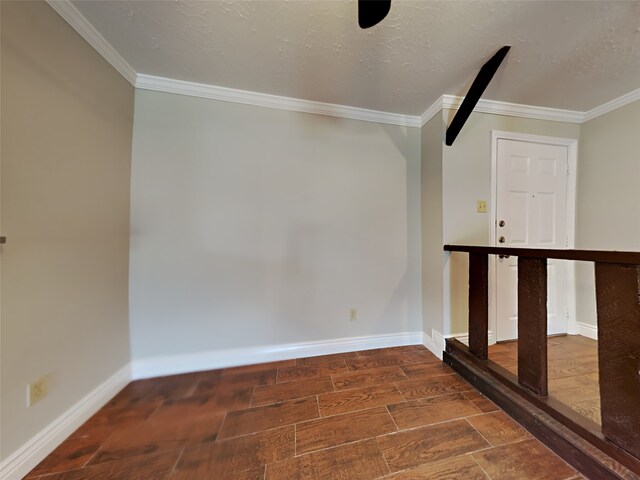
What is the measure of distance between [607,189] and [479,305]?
186cm

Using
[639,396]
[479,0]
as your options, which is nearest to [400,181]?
[479,0]

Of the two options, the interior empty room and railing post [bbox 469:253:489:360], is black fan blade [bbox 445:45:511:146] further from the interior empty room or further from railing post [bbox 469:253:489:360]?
railing post [bbox 469:253:489:360]

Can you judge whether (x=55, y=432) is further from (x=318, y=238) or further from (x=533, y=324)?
(x=533, y=324)

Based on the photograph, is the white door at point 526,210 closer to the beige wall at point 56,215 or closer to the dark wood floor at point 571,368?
the dark wood floor at point 571,368

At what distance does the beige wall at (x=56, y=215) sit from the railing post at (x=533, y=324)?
2.53 metres

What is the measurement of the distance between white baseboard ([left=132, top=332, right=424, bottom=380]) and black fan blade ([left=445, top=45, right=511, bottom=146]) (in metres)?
1.86

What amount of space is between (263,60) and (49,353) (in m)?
2.07

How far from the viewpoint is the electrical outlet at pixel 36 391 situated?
1.04m

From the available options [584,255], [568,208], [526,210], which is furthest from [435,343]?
[568,208]

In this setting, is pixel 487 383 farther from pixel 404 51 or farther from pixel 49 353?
pixel 49 353

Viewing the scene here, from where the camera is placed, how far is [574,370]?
5.61 feet

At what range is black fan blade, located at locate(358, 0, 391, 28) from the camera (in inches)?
30.4

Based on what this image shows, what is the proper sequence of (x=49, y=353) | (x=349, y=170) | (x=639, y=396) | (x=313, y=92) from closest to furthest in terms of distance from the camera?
1. (x=639, y=396)
2. (x=49, y=353)
3. (x=313, y=92)
4. (x=349, y=170)

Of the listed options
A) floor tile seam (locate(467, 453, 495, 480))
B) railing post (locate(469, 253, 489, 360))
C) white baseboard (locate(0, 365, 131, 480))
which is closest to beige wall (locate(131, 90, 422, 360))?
white baseboard (locate(0, 365, 131, 480))
